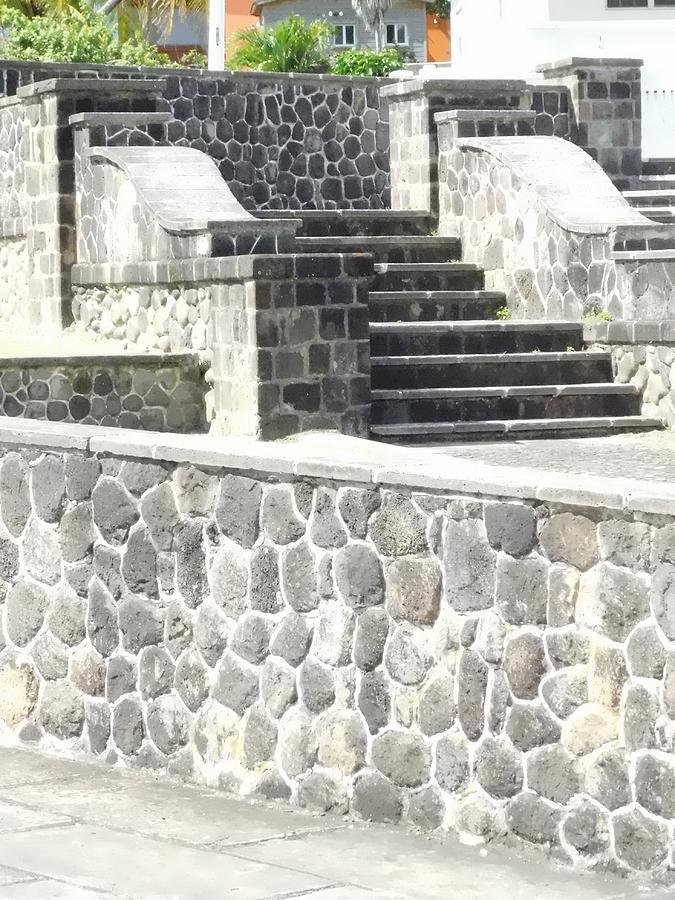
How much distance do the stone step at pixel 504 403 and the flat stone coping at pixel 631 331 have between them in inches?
13.2

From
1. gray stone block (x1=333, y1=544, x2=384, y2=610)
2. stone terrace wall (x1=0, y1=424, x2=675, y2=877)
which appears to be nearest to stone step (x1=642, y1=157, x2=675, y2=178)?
stone terrace wall (x1=0, y1=424, x2=675, y2=877)

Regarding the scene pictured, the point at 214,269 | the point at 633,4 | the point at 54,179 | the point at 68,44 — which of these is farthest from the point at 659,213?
the point at 68,44

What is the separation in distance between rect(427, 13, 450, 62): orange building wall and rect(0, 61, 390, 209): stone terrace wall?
4681 centimetres

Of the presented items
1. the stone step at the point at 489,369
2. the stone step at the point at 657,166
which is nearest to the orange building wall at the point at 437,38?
the stone step at the point at 657,166

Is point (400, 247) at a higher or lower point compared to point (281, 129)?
lower

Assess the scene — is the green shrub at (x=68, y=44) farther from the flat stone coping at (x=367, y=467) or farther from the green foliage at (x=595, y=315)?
the flat stone coping at (x=367, y=467)

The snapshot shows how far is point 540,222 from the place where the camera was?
45.0ft

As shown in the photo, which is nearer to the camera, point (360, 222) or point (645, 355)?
point (645, 355)

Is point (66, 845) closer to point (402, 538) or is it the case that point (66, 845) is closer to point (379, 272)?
point (402, 538)

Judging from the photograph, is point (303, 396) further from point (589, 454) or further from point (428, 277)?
point (428, 277)

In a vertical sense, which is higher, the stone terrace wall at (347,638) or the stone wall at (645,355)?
the stone wall at (645,355)

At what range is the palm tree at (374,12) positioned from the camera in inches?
2269

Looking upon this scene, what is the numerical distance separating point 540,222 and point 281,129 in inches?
167

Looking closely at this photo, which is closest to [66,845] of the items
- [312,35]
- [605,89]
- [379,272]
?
[379,272]
